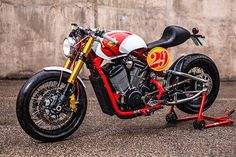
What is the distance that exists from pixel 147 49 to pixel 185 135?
91cm

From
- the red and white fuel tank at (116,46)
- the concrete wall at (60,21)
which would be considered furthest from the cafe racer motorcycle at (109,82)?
the concrete wall at (60,21)

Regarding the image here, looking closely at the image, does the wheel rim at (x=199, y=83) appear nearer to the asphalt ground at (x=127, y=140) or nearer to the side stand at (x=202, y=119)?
Answer: the side stand at (x=202, y=119)

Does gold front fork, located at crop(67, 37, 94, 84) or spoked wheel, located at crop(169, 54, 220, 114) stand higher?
gold front fork, located at crop(67, 37, 94, 84)

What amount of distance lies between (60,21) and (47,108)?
3.64 metres

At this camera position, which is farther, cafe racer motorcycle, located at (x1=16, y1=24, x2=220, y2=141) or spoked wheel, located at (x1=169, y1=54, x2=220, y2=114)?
spoked wheel, located at (x1=169, y1=54, x2=220, y2=114)

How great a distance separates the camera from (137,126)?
463cm

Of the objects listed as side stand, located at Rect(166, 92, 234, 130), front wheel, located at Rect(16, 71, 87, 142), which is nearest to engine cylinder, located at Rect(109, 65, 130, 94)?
front wheel, located at Rect(16, 71, 87, 142)

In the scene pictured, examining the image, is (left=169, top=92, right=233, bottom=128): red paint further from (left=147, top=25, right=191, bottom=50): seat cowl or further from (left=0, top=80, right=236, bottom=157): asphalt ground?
(left=147, top=25, right=191, bottom=50): seat cowl

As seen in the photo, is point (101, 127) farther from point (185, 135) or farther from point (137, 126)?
point (185, 135)

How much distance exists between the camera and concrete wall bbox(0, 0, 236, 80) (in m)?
7.32

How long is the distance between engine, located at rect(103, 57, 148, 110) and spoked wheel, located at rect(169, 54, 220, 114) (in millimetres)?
418

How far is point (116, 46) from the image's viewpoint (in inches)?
161

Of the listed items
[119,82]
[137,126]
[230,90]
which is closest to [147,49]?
[119,82]

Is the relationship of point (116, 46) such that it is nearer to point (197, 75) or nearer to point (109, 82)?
point (109, 82)
